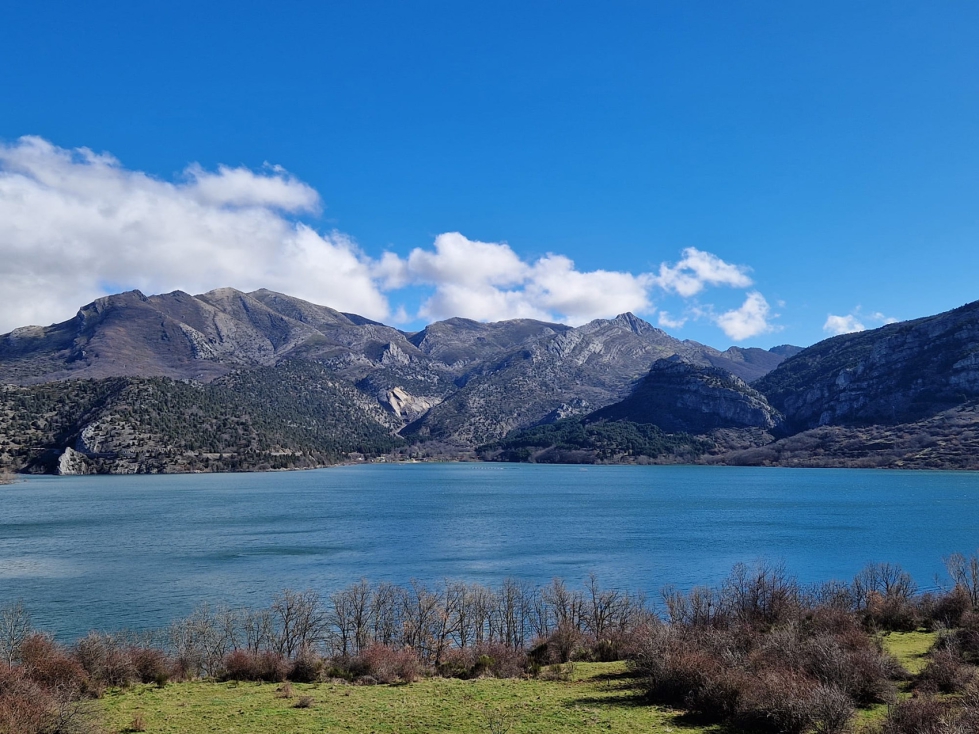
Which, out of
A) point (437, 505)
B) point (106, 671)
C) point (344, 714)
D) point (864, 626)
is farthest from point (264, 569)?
point (437, 505)

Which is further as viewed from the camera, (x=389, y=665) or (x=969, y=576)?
(x=969, y=576)

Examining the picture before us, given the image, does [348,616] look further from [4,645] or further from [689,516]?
[689,516]

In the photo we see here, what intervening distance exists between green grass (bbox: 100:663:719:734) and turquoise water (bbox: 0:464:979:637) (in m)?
28.2

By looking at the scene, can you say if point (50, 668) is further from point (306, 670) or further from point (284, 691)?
point (306, 670)

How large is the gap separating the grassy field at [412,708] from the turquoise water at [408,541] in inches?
1107

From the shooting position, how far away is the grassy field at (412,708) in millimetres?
23828

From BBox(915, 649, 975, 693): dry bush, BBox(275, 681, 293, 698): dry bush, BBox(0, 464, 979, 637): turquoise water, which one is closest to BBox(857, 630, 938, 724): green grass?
BBox(915, 649, 975, 693): dry bush

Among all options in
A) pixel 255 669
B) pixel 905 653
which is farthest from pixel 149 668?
pixel 905 653

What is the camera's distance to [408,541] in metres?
97.6

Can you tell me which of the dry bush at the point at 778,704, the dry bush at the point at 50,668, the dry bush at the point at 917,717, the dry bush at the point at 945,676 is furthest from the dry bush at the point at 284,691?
the dry bush at the point at 945,676

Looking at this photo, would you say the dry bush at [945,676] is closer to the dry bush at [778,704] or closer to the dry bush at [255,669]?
the dry bush at [778,704]

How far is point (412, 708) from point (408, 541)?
7245 cm

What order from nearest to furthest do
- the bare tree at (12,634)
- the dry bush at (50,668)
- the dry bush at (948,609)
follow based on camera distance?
the dry bush at (50,668) → the bare tree at (12,634) → the dry bush at (948,609)

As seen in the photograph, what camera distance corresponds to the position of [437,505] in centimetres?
15012
